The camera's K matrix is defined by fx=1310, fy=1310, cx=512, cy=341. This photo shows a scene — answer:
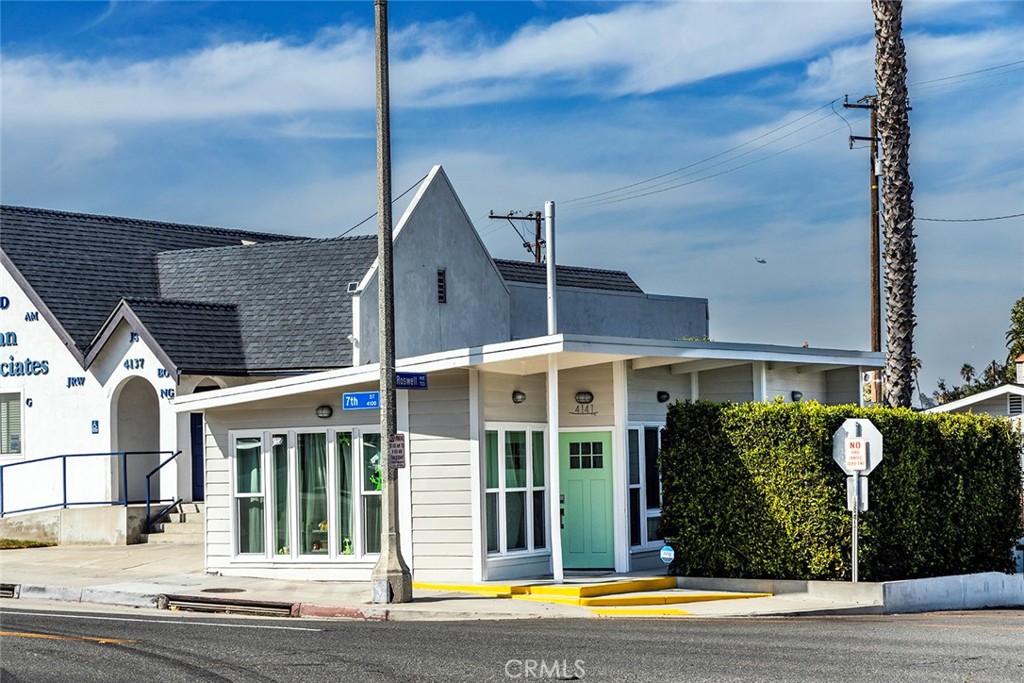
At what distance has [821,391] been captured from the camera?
2456 cm

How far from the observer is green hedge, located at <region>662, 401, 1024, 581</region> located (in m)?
19.1

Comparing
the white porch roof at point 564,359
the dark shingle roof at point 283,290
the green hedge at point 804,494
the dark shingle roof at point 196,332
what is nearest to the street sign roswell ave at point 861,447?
the green hedge at point 804,494

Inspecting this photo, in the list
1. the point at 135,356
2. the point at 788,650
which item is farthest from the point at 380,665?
the point at 135,356

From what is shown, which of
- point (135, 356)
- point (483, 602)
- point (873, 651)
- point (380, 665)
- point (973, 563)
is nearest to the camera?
point (380, 665)

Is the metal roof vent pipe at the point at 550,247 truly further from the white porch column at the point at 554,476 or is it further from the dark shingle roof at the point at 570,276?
the dark shingle roof at the point at 570,276

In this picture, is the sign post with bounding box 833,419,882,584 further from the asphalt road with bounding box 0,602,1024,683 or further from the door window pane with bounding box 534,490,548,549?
the door window pane with bounding box 534,490,548,549

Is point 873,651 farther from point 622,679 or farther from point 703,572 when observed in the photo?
point 703,572

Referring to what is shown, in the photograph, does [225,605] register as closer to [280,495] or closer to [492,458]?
[280,495]

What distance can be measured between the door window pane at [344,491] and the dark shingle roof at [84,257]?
37.6 ft

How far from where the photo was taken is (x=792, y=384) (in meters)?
23.7

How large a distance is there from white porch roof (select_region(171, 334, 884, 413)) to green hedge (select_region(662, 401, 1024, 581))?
105 centimetres

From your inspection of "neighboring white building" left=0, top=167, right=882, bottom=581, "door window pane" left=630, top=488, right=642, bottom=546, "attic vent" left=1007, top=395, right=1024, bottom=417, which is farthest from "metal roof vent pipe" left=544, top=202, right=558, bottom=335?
"attic vent" left=1007, top=395, right=1024, bottom=417

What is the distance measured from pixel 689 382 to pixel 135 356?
13.3m

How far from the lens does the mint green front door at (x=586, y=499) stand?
21266 millimetres
